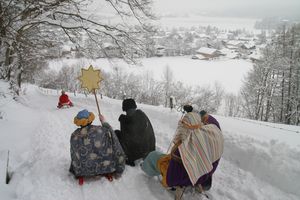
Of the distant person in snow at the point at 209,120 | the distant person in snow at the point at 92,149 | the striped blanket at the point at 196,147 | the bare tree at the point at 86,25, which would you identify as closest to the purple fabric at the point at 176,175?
the striped blanket at the point at 196,147

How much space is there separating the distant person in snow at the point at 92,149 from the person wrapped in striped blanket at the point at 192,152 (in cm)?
131

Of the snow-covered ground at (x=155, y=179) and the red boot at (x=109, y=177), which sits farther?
the red boot at (x=109, y=177)

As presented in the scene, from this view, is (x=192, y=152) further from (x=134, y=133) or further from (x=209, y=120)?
(x=134, y=133)

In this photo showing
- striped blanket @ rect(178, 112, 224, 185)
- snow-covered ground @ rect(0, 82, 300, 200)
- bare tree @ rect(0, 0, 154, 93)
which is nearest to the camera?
striped blanket @ rect(178, 112, 224, 185)

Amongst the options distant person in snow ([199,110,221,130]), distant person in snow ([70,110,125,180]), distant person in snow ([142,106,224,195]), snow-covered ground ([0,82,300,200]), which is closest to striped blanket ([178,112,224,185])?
distant person in snow ([142,106,224,195])

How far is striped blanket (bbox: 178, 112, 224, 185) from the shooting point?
414cm

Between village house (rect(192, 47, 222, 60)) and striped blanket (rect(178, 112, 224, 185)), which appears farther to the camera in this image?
village house (rect(192, 47, 222, 60))

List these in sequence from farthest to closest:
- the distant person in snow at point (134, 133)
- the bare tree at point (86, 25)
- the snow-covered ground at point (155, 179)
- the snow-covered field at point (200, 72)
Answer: the snow-covered field at point (200, 72)
the bare tree at point (86, 25)
the distant person in snow at point (134, 133)
the snow-covered ground at point (155, 179)

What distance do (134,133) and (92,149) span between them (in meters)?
1.15

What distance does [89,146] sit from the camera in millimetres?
5070

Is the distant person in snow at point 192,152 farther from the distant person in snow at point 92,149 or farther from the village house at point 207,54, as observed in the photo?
the village house at point 207,54

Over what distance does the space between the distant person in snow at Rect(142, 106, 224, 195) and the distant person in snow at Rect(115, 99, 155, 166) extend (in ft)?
5.10

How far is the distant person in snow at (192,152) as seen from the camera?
13.6 feet

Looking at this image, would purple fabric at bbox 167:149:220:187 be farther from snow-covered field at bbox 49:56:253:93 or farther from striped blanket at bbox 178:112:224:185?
snow-covered field at bbox 49:56:253:93
